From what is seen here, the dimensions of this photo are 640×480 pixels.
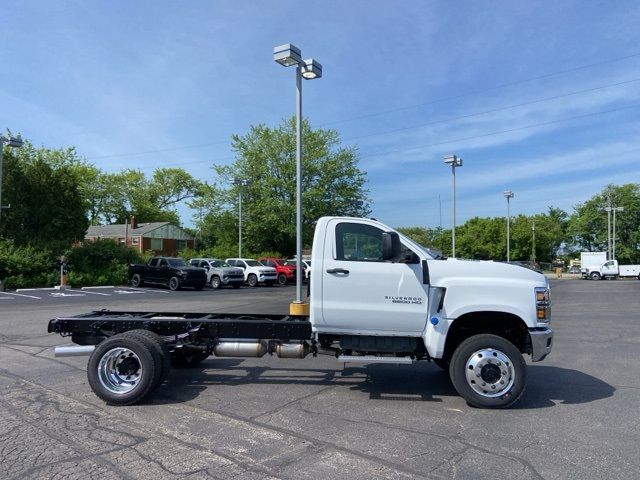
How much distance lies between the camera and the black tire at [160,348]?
20.0ft

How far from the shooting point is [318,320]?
6234mm

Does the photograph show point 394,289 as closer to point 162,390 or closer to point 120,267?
point 162,390

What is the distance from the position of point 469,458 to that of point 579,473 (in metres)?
0.84

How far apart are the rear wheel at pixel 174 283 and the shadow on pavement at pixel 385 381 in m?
19.4

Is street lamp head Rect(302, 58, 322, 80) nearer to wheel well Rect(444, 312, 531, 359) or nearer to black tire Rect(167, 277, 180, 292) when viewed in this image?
wheel well Rect(444, 312, 531, 359)

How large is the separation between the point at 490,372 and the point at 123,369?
4.23 metres

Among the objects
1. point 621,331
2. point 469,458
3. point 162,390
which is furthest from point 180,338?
point 621,331

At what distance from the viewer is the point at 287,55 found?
14.0m

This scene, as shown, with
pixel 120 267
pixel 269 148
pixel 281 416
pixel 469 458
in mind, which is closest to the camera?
pixel 469 458

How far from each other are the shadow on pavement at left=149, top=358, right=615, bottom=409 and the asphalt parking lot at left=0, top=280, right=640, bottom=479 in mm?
27

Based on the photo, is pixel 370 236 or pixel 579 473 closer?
pixel 579 473

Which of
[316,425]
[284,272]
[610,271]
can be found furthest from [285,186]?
[316,425]

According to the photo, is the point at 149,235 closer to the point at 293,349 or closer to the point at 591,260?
the point at 591,260

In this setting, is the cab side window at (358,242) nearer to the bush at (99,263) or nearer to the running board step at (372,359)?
the running board step at (372,359)
